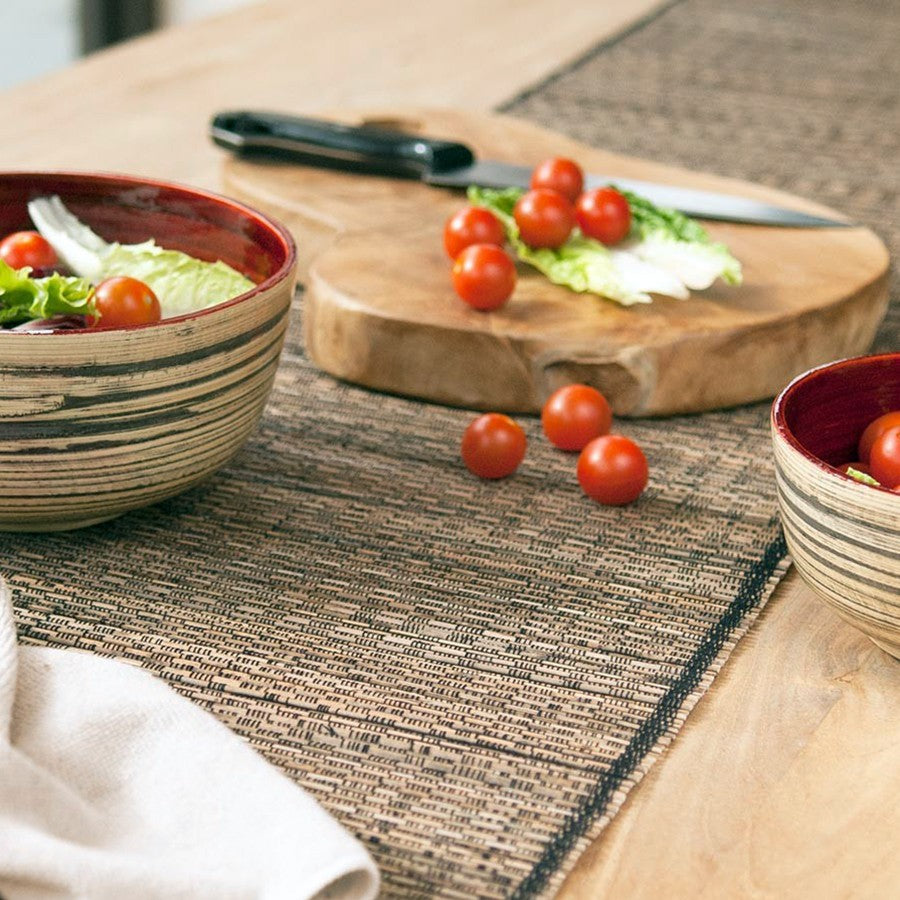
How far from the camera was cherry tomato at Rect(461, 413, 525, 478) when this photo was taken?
1170 millimetres

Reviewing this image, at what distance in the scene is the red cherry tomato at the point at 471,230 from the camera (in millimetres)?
1403

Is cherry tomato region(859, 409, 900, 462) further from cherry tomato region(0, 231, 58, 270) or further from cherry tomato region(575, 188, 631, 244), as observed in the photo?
cherry tomato region(0, 231, 58, 270)

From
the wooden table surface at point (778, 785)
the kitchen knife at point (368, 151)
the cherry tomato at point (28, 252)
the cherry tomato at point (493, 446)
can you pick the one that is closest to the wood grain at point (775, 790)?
the wooden table surface at point (778, 785)

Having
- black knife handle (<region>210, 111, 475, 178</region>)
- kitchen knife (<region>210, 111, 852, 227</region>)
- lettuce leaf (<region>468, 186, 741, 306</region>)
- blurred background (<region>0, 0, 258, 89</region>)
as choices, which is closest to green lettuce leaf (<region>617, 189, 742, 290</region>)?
lettuce leaf (<region>468, 186, 741, 306</region>)

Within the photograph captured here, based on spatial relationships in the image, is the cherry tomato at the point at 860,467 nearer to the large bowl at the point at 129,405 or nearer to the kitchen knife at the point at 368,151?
the large bowl at the point at 129,405

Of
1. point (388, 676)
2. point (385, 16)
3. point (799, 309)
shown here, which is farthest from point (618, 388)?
point (385, 16)

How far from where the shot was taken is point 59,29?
409cm

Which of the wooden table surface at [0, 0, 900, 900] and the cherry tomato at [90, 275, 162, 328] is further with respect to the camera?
the cherry tomato at [90, 275, 162, 328]

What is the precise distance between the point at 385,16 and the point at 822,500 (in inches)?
79.4

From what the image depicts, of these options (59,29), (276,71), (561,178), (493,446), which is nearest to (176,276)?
(493,446)

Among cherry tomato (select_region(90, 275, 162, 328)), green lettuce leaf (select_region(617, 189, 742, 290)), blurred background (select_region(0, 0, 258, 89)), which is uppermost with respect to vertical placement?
cherry tomato (select_region(90, 275, 162, 328))

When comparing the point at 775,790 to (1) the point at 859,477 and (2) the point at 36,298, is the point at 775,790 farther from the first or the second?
(2) the point at 36,298

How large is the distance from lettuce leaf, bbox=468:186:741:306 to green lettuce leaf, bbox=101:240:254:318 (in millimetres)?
360

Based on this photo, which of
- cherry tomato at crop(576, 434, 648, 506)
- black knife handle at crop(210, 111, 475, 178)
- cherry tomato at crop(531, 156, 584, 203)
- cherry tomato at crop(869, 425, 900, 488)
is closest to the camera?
Result: cherry tomato at crop(869, 425, 900, 488)
